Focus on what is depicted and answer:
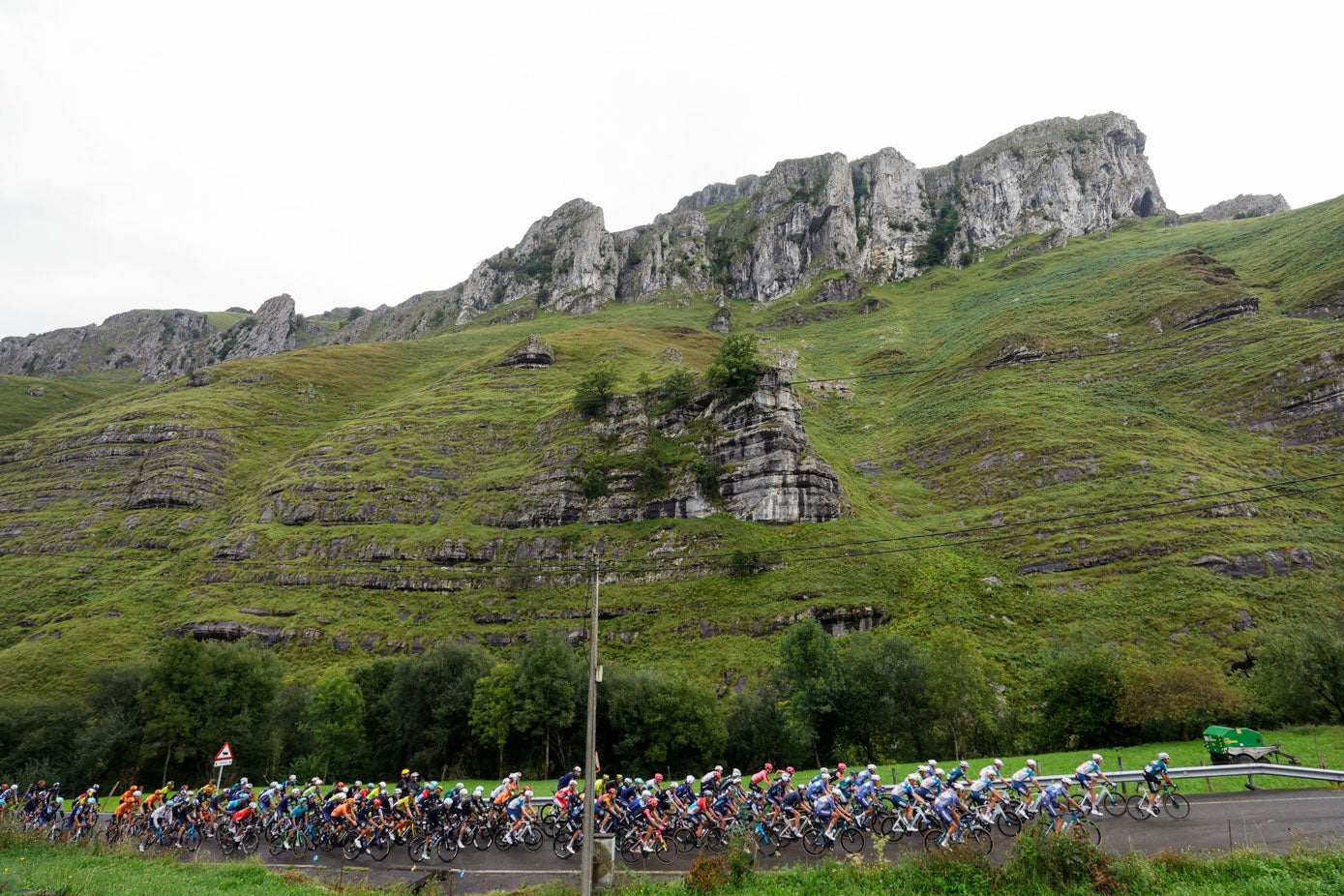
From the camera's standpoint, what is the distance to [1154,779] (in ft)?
63.0

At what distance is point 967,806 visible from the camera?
18.5m

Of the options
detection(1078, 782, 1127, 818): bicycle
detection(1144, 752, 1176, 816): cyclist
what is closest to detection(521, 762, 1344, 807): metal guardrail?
detection(1144, 752, 1176, 816): cyclist

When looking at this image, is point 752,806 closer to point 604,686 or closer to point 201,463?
point 604,686

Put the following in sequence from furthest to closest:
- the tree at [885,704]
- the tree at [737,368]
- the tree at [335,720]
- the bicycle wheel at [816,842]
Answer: the tree at [737,368]
the tree at [335,720]
the tree at [885,704]
the bicycle wheel at [816,842]

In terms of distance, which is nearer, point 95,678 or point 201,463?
point 95,678

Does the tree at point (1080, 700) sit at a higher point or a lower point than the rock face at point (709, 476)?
lower

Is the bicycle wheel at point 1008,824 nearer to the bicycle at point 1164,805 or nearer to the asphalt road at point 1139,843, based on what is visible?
the asphalt road at point 1139,843

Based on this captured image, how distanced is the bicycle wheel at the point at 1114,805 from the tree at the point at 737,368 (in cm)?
7306

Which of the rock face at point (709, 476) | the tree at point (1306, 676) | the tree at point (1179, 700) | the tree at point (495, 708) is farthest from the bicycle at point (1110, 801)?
the rock face at point (709, 476)

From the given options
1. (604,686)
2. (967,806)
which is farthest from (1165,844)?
(604,686)

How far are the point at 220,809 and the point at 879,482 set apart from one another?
86.1 metres

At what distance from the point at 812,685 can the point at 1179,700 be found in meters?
21.2

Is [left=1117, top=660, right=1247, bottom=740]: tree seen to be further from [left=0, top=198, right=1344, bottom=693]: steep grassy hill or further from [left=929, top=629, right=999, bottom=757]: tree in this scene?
[left=0, top=198, right=1344, bottom=693]: steep grassy hill

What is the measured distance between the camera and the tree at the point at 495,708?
43406 millimetres
